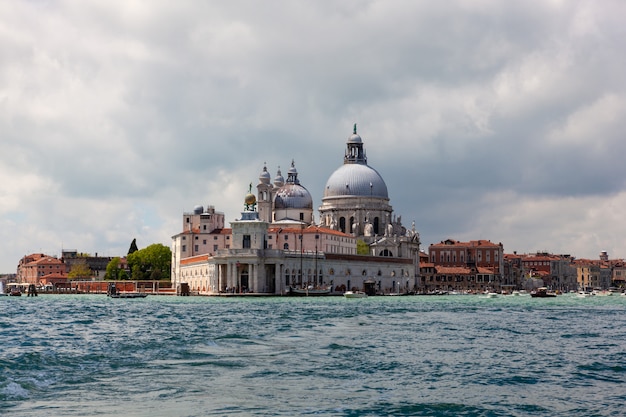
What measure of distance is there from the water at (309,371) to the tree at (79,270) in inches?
4439

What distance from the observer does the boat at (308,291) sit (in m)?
91.2

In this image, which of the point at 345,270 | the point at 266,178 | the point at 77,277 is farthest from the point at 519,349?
the point at 77,277

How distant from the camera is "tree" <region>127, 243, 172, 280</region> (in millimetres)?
127000

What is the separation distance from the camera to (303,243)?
4281 inches

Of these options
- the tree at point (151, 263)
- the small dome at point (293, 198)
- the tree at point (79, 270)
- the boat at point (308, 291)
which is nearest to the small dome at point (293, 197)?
the small dome at point (293, 198)

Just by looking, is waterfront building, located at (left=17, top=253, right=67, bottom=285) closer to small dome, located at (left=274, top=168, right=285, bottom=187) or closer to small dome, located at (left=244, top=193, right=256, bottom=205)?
small dome, located at (left=274, top=168, right=285, bottom=187)

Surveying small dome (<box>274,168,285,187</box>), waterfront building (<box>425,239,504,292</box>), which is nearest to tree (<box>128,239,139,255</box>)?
small dome (<box>274,168,285,187</box>)

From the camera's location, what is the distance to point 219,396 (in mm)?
17328

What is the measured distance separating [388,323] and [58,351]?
17.5 m

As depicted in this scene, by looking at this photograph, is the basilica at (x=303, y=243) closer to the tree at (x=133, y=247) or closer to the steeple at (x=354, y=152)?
the steeple at (x=354, y=152)

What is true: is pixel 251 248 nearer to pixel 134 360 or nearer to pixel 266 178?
pixel 266 178

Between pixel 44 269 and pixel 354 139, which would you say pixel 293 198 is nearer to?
pixel 354 139

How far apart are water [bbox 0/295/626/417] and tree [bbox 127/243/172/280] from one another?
302ft

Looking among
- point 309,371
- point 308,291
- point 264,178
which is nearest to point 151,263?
point 264,178
